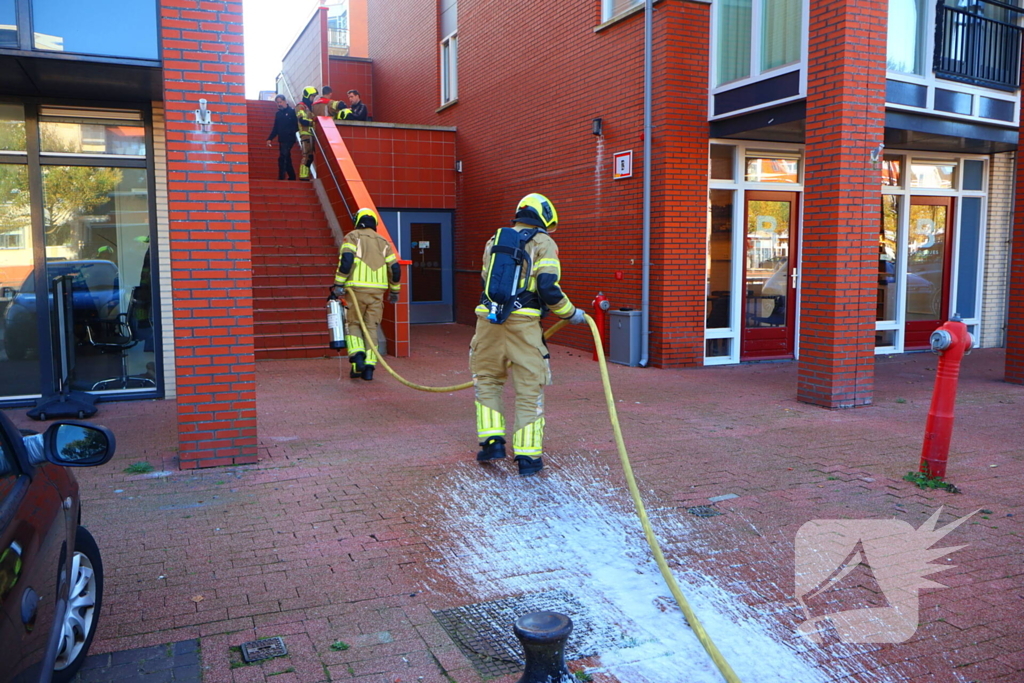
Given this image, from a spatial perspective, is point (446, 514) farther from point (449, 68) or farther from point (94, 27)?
point (449, 68)

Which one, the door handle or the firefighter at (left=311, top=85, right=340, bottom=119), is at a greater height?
the firefighter at (left=311, top=85, right=340, bottom=119)

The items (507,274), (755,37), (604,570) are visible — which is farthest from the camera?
(755,37)

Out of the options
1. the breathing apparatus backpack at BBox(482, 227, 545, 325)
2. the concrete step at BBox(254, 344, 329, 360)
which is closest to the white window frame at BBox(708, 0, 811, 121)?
the breathing apparatus backpack at BBox(482, 227, 545, 325)

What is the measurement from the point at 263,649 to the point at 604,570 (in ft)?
5.82

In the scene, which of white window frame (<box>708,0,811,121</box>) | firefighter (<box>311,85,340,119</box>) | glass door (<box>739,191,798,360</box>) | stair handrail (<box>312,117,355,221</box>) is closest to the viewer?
white window frame (<box>708,0,811,121</box>)

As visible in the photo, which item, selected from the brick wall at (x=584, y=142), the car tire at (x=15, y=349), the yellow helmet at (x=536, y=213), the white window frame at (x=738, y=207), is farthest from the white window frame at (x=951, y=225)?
the car tire at (x=15, y=349)

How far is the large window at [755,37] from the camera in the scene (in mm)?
9844

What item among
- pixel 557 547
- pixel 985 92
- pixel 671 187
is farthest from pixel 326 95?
pixel 557 547

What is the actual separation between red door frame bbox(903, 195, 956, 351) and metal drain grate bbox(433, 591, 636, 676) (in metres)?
10.8

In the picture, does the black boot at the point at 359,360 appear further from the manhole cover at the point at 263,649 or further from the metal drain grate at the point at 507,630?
the manhole cover at the point at 263,649

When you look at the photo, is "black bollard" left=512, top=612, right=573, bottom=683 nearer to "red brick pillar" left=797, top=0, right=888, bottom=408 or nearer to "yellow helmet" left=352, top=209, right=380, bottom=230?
"red brick pillar" left=797, top=0, right=888, bottom=408

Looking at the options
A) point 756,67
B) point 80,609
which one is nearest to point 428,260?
point 756,67

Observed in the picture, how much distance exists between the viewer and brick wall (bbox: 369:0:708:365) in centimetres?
1097

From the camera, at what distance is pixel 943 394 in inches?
226
